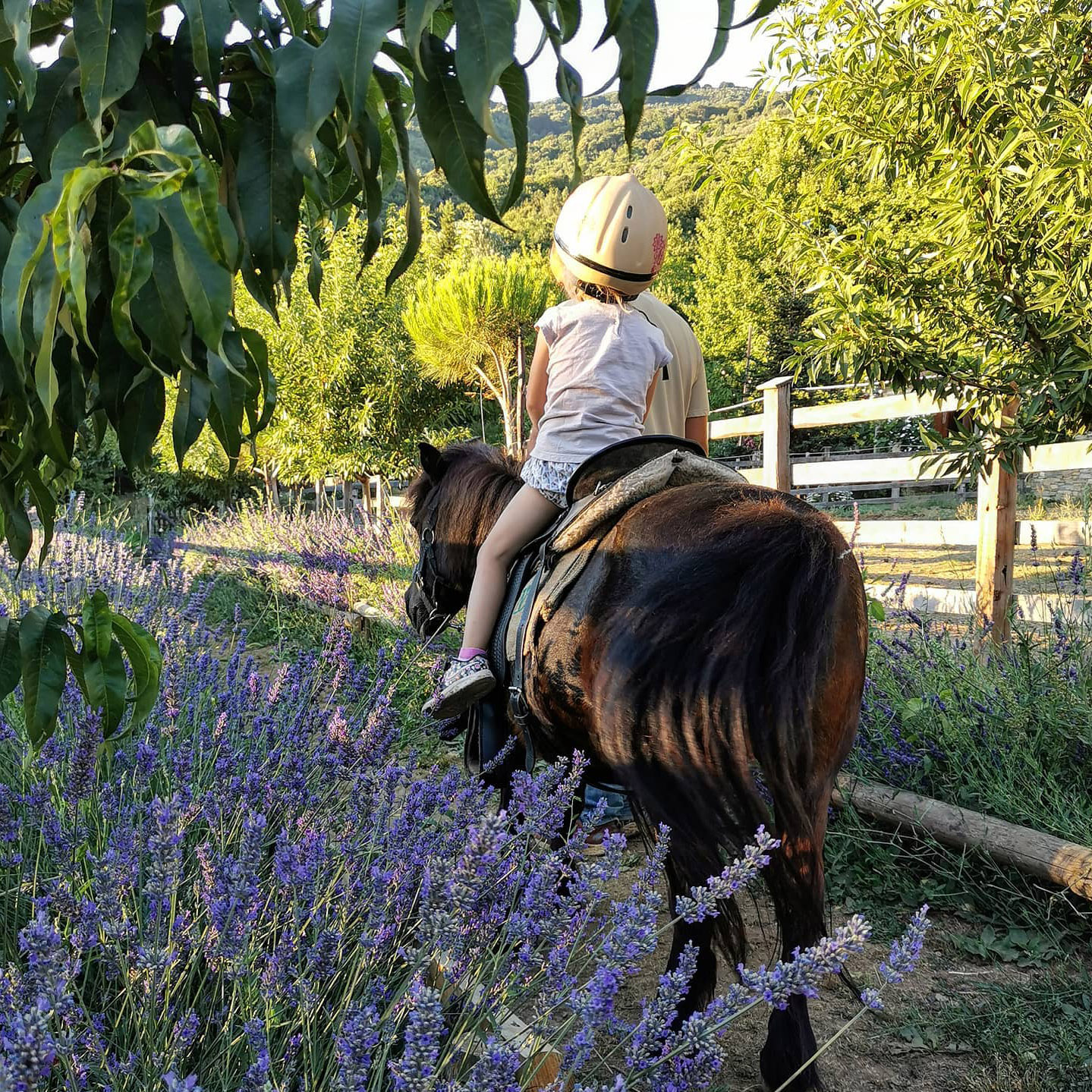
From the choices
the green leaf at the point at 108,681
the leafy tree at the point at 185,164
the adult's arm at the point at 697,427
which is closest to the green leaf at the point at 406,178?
the leafy tree at the point at 185,164

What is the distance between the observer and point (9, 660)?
3.89 feet

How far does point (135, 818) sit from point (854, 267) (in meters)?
3.53

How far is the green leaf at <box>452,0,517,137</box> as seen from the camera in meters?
0.71

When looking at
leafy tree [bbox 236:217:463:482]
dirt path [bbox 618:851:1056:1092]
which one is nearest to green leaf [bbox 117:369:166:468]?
dirt path [bbox 618:851:1056:1092]

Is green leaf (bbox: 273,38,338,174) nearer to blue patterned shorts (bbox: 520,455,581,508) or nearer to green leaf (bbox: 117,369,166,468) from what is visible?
green leaf (bbox: 117,369,166,468)

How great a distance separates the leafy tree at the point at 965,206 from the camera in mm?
3217

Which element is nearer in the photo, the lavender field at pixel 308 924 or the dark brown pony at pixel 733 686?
the lavender field at pixel 308 924

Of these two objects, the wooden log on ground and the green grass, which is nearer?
the green grass

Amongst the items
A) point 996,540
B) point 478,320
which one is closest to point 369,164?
point 996,540

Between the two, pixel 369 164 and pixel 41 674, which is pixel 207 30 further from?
pixel 41 674

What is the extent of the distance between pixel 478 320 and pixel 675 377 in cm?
1429

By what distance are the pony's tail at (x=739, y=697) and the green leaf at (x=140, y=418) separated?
131cm

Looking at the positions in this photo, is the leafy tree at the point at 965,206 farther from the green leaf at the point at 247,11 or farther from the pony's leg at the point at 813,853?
the green leaf at the point at 247,11

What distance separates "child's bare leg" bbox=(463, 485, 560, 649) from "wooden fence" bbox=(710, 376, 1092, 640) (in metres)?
2.29
